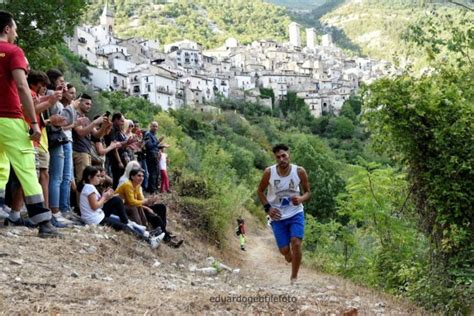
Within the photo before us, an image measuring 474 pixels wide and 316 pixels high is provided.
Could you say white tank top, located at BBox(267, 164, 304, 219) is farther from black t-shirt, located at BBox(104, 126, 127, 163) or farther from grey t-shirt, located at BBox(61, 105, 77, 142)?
black t-shirt, located at BBox(104, 126, 127, 163)

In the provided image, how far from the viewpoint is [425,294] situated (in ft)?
23.0

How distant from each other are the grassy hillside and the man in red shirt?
13167cm

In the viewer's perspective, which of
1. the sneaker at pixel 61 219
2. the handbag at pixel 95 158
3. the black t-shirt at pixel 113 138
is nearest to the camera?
the sneaker at pixel 61 219

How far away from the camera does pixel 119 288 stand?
4344 millimetres

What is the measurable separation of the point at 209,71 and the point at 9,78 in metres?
101

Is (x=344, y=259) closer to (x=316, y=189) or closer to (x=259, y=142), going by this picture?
(x=316, y=189)

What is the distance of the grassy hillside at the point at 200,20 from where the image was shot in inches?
5620

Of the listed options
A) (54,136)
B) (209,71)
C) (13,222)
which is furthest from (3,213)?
(209,71)

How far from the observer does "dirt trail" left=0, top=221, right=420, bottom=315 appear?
12.7ft

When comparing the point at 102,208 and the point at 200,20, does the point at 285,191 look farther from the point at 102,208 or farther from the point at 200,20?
the point at 200,20

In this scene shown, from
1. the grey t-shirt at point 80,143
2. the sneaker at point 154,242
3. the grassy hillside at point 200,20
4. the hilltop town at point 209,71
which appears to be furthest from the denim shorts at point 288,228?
the grassy hillside at point 200,20

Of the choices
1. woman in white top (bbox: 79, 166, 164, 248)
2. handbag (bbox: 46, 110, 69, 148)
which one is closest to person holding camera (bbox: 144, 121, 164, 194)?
woman in white top (bbox: 79, 166, 164, 248)

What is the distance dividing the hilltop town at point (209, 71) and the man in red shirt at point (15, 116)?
57.9 metres

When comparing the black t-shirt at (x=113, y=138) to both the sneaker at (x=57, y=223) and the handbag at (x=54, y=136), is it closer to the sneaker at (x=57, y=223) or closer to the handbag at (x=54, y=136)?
the handbag at (x=54, y=136)
